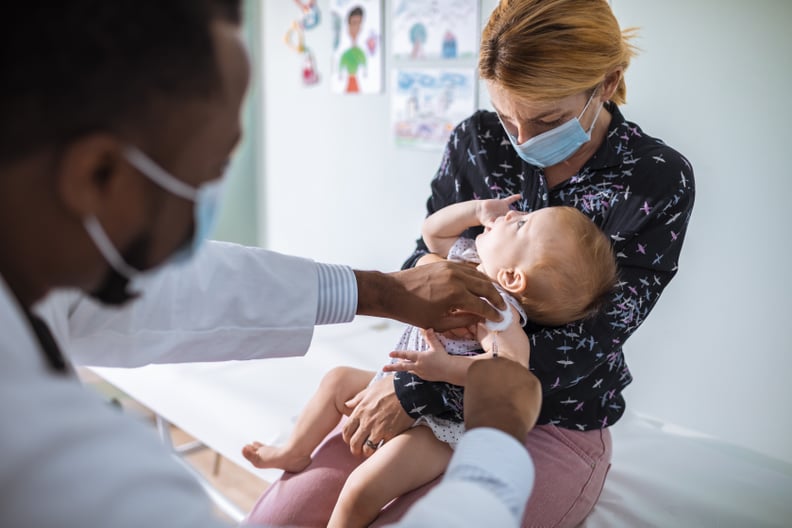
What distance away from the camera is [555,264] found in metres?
1.45

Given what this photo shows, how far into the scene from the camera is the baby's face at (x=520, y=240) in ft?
4.81

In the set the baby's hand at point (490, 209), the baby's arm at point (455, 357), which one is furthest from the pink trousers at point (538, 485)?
the baby's hand at point (490, 209)

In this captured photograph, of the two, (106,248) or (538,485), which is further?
(538,485)

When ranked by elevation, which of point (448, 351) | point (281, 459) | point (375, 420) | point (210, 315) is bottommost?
point (281, 459)

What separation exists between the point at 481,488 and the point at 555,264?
2.26 feet

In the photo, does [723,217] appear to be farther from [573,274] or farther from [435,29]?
[435,29]

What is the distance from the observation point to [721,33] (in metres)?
2.05

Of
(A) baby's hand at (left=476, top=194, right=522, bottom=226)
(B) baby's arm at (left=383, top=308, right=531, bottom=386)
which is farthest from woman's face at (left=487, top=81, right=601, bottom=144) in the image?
(B) baby's arm at (left=383, top=308, right=531, bottom=386)

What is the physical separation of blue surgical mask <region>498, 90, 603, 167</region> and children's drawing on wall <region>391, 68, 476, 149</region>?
1.25m

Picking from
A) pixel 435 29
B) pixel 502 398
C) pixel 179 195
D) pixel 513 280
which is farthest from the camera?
pixel 435 29

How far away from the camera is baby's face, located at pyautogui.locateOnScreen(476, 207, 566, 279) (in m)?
1.46

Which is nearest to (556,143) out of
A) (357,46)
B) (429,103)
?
(429,103)

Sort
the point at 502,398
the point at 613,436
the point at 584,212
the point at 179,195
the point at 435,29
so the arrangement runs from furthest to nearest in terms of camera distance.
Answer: the point at 435,29 < the point at 613,436 < the point at 584,212 < the point at 502,398 < the point at 179,195

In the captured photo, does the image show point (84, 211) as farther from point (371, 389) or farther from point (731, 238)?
point (731, 238)
